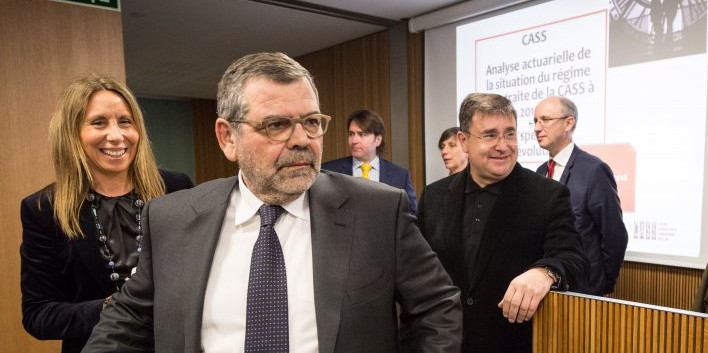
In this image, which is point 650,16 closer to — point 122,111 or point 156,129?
point 122,111

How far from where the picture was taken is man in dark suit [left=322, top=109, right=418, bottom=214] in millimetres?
3689

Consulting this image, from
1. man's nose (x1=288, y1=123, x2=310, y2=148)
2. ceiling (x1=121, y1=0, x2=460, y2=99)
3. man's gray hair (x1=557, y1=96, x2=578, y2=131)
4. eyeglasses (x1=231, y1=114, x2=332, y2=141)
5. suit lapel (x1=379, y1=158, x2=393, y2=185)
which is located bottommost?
suit lapel (x1=379, y1=158, x2=393, y2=185)

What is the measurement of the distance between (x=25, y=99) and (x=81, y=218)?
206cm

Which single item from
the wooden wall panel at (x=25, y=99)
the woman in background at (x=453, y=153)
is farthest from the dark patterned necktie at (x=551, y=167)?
the wooden wall panel at (x=25, y=99)

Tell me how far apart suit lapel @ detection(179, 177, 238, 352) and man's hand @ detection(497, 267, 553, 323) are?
0.75 m

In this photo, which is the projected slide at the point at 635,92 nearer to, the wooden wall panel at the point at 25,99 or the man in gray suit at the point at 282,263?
the man in gray suit at the point at 282,263

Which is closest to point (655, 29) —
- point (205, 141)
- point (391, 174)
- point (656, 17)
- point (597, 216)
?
point (656, 17)

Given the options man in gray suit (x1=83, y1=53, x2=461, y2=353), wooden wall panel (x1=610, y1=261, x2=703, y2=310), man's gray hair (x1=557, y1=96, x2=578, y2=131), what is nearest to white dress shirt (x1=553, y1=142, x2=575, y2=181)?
man's gray hair (x1=557, y1=96, x2=578, y2=131)

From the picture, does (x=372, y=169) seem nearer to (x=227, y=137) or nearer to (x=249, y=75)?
(x=227, y=137)

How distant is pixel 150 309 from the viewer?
3.68 feet

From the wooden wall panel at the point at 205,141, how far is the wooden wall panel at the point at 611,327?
9.74 metres

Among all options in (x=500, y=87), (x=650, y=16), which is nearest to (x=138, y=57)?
(x=500, y=87)

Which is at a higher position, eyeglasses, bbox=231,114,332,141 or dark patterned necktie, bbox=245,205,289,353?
eyeglasses, bbox=231,114,332,141

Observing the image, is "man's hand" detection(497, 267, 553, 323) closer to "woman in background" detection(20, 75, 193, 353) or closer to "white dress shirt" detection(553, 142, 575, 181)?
"woman in background" detection(20, 75, 193, 353)
